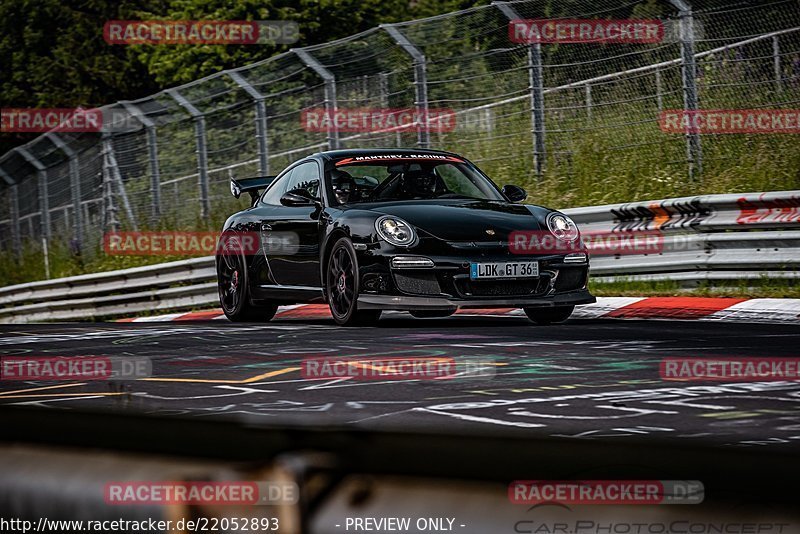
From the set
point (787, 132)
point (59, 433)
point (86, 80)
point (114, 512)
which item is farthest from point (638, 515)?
point (86, 80)

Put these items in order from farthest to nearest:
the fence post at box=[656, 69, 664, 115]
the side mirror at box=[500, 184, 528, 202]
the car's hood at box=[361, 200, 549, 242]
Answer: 1. the fence post at box=[656, 69, 664, 115]
2. the side mirror at box=[500, 184, 528, 202]
3. the car's hood at box=[361, 200, 549, 242]

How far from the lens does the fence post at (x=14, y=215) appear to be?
25.4 meters

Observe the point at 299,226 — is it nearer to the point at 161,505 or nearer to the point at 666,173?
the point at 666,173

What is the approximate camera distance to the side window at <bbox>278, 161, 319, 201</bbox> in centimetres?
988

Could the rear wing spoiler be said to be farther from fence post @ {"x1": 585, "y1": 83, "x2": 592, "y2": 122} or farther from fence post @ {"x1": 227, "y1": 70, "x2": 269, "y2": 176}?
fence post @ {"x1": 227, "y1": 70, "x2": 269, "y2": 176}

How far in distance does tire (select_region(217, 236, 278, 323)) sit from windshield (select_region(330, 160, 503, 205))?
1388 millimetres
